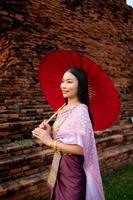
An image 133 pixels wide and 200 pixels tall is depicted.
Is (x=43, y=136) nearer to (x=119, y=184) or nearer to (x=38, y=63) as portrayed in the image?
(x=119, y=184)

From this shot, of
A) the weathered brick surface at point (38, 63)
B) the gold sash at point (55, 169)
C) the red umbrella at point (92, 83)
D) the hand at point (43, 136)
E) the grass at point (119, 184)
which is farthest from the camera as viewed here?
the grass at point (119, 184)

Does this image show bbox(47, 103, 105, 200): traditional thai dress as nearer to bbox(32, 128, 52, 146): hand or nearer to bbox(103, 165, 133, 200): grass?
bbox(32, 128, 52, 146): hand

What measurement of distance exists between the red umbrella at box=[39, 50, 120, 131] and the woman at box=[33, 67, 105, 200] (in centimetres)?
16

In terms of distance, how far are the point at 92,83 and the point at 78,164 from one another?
1.96ft

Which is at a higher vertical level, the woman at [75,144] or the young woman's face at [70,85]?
the young woman's face at [70,85]

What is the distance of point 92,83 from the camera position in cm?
230

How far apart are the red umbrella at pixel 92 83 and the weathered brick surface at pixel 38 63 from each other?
1552 mm

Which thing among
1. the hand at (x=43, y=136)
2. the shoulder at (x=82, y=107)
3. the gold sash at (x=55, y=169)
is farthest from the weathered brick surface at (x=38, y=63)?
the shoulder at (x=82, y=107)

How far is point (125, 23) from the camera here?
7.95 m

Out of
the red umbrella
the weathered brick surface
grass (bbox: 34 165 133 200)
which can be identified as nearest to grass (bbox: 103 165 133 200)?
grass (bbox: 34 165 133 200)

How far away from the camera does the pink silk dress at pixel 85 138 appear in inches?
78.6

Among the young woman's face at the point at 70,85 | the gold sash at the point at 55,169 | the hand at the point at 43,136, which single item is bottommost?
the gold sash at the point at 55,169

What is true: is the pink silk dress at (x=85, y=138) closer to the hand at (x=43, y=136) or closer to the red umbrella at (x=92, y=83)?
the hand at (x=43, y=136)

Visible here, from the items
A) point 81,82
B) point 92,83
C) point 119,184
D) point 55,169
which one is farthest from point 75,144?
point 119,184
